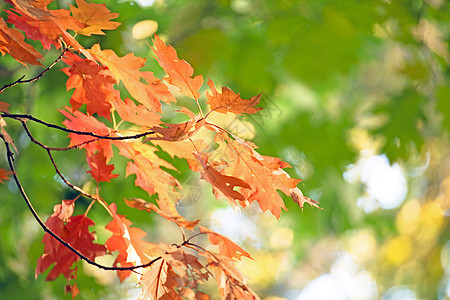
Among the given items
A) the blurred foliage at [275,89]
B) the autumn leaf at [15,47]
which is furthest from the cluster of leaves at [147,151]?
the blurred foliage at [275,89]

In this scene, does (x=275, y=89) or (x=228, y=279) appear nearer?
(x=228, y=279)

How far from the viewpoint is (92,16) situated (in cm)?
49

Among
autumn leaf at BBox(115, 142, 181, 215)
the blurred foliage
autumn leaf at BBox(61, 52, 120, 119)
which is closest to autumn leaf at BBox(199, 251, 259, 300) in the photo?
autumn leaf at BBox(115, 142, 181, 215)

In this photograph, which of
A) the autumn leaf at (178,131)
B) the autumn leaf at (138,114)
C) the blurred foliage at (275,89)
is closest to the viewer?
the autumn leaf at (178,131)

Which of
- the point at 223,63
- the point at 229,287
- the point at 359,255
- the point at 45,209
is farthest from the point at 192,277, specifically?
the point at 359,255

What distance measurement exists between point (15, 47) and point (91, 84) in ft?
0.28

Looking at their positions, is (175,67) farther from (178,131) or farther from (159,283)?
(159,283)

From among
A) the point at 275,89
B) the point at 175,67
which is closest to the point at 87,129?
the point at 175,67

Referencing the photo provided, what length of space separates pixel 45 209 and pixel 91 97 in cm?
92

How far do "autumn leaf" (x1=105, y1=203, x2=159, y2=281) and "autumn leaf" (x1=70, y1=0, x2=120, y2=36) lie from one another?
0.20 metres

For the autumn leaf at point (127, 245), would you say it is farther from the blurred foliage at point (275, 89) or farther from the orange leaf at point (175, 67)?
the blurred foliage at point (275, 89)

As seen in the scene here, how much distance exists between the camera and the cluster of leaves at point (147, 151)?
0.45 meters

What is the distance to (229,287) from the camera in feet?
1.50

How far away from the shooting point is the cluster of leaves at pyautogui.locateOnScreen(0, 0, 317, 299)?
454mm
